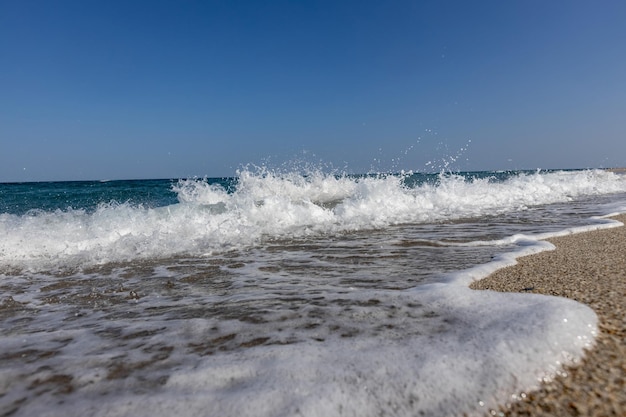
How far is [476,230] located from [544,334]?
170 inches

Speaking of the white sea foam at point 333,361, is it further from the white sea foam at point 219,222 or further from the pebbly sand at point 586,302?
the white sea foam at point 219,222

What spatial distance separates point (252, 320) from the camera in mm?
2229

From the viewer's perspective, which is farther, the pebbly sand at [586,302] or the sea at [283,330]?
the sea at [283,330]

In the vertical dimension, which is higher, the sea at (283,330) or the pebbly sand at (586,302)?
the pebbly sand at (586,302)

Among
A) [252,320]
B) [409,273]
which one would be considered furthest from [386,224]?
[252,320]

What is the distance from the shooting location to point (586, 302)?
1.98 m

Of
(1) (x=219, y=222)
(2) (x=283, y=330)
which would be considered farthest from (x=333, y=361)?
(1) (x=219, y=222)

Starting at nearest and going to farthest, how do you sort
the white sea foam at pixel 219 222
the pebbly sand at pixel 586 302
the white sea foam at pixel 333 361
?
the pebbly sand at pixel 586 302 < the white sea foam at pixel 333 361 < the white sea foam at pixel 219 222

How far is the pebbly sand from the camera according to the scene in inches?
47.8

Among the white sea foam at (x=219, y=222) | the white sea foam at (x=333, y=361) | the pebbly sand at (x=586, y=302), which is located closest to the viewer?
the pebbly sand at (x=586, y=302)

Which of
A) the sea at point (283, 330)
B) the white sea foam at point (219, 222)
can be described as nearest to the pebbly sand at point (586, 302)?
the sea at point (283, 330)

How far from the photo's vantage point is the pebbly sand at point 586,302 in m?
1.21

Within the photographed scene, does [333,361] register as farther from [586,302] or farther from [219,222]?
[219,222]

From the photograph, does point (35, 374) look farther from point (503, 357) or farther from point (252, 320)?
point (503, 357)
